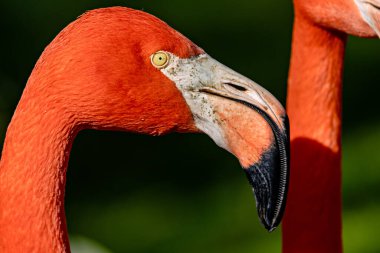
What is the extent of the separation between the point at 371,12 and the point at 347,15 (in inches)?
3.8

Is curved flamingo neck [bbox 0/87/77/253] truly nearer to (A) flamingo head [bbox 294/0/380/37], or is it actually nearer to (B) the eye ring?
(B) the eye ring

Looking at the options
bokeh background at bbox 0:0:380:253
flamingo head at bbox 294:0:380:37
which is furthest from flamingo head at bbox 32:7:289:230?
bokeh background at bbox 0:0:380:253

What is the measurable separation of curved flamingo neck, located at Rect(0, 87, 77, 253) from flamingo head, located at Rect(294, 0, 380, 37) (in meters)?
1.33

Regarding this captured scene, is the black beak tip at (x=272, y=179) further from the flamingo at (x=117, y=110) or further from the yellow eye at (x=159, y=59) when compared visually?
the yellow eye at (x=159, y=59)

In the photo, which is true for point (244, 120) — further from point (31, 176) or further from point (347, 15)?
point (347, 15)

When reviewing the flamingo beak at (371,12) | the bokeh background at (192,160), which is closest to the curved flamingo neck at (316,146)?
the flamingo beak at (371,12)

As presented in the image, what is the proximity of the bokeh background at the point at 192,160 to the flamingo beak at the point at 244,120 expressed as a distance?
3.04 m

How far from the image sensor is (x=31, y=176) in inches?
104

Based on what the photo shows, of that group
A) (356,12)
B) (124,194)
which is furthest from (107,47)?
(124,194)

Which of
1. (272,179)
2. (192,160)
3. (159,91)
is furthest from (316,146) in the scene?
(192,160)

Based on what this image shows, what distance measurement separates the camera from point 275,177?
2748mm

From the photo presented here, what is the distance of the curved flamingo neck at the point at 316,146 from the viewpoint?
373 centimetres

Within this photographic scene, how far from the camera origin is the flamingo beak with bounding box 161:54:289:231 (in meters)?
2.71

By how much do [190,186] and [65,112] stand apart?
416cm
